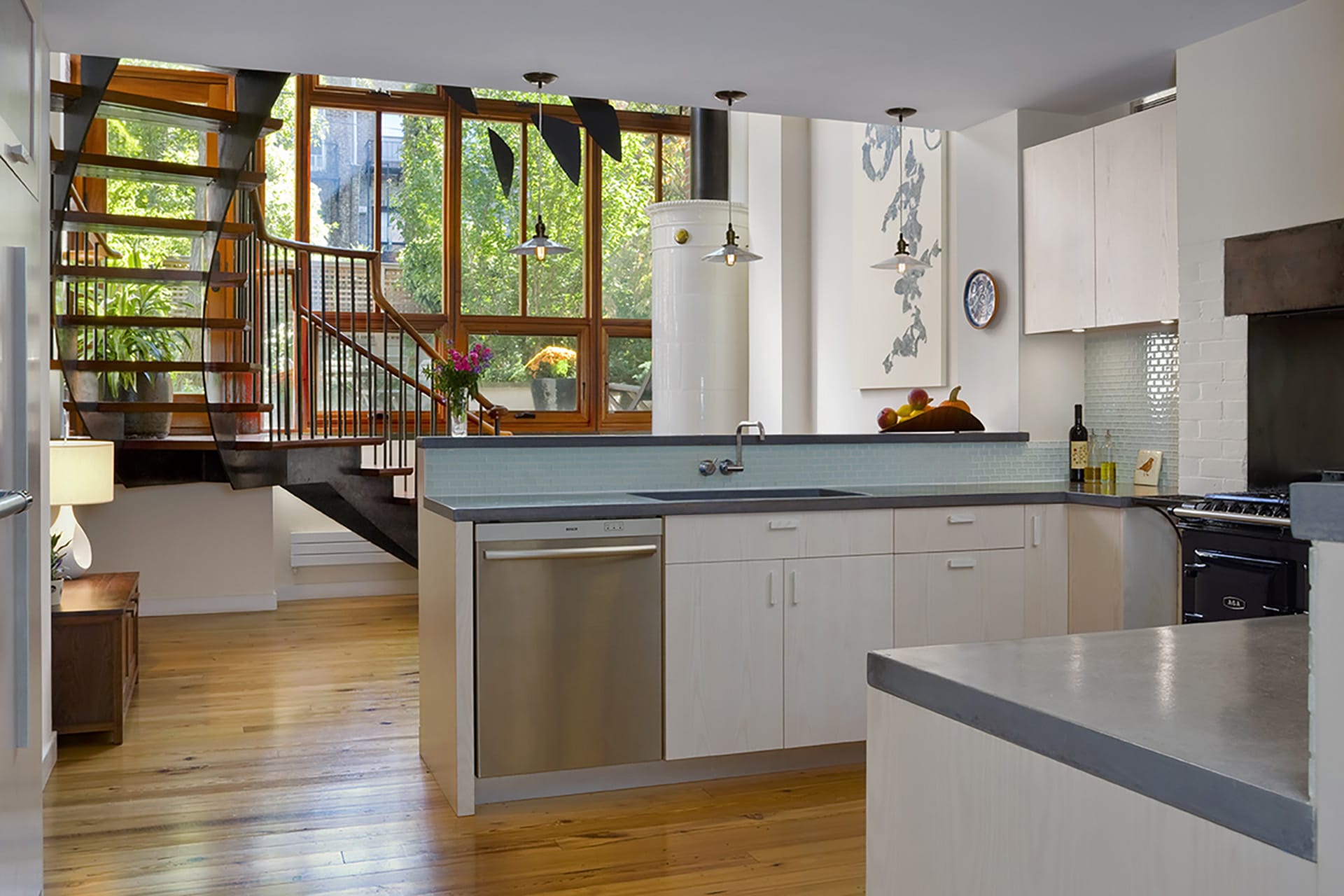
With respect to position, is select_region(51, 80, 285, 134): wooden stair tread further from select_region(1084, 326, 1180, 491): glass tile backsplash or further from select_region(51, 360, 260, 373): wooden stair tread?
select_region(1084, 326, 1180, 491): glass tile backsplash

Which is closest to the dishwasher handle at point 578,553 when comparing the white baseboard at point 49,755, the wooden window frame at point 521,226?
the white baseboard at point 49,755

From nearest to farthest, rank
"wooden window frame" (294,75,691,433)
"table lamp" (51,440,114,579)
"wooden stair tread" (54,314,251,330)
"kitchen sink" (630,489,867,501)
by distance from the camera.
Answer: "kitchen sink" (630,489,867,501)
"table lamp" (51,440,114,579)
"wooden stair tread" (54,314,251,330)
"wooden window frame" (294,75,691,433)

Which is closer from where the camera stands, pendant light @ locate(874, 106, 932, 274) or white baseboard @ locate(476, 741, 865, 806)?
white baseboard @ locate(476, 741, 865, 806)

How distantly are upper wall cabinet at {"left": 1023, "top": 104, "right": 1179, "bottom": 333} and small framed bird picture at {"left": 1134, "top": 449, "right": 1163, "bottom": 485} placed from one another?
1.89 ft

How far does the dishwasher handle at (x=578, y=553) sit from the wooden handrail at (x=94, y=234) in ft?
10.2

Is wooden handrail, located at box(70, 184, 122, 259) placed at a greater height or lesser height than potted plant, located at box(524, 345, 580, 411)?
greater

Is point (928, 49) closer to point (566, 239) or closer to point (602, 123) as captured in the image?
point (602, 123)

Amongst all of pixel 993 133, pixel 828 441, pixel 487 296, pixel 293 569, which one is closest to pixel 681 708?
pixel 828 441

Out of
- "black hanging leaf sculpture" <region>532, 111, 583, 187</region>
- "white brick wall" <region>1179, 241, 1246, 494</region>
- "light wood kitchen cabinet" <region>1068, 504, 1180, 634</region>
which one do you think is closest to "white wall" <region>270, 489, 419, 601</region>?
"black hanging leaf sculpture" <region>532, 111, 583, 187</region>

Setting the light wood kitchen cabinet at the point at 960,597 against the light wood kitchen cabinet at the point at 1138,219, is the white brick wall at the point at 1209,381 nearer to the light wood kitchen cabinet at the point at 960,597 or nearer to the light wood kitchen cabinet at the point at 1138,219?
the light wood kitchen cabinet at the point at 1138,219

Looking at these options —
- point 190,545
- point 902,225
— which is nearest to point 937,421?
point 902,225

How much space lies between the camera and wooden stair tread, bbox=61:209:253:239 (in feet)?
17.4

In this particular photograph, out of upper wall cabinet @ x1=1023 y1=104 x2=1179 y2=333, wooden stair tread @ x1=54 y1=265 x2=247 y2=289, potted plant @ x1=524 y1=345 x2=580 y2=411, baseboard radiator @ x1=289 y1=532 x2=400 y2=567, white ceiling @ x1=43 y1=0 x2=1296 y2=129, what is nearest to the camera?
white ceiling @ x1=43 y1=0 x2=1296 y2=129

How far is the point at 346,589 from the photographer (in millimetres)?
7535
